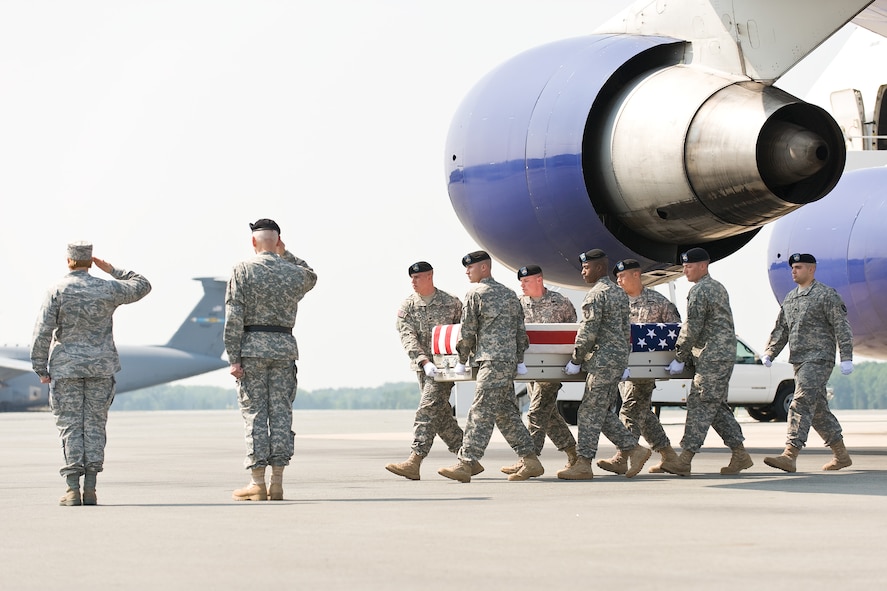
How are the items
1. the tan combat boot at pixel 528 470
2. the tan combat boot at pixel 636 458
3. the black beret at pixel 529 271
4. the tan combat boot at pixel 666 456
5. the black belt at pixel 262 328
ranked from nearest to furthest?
the black belt at pixel 262 328 → the tan combat boot at pixel 528 470 → the tan combat boot at pixel 636 458 → the tan combat boot at pixel 666 456 → the black beret at pixel 529 271

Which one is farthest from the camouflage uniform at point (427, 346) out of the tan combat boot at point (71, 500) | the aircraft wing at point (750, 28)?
the tan combat boot at point (71, 500)

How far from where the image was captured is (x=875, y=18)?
15.1 meters

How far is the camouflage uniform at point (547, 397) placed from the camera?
1186 centimetres

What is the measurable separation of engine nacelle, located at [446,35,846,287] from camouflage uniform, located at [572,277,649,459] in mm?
954

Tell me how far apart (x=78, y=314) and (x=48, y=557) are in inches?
147

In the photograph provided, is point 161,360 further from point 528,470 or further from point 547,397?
point 528,470

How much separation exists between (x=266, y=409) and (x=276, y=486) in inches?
21.2

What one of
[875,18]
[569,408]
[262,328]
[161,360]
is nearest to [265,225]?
[262,328]

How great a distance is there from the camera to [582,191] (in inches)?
462

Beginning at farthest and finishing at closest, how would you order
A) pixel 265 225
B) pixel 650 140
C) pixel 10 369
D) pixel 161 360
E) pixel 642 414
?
pixel 161 360 < pixel 10 369 < pixel 642 414 < pixel 650 140 < pixel 265 225

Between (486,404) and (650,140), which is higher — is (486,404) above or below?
below

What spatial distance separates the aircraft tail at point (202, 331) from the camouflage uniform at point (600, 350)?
5744cm

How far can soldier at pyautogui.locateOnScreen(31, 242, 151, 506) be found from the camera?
9.45 meters

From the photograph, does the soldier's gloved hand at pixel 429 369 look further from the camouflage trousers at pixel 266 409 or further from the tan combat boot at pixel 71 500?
the tan combat boot at pixel 71 500
